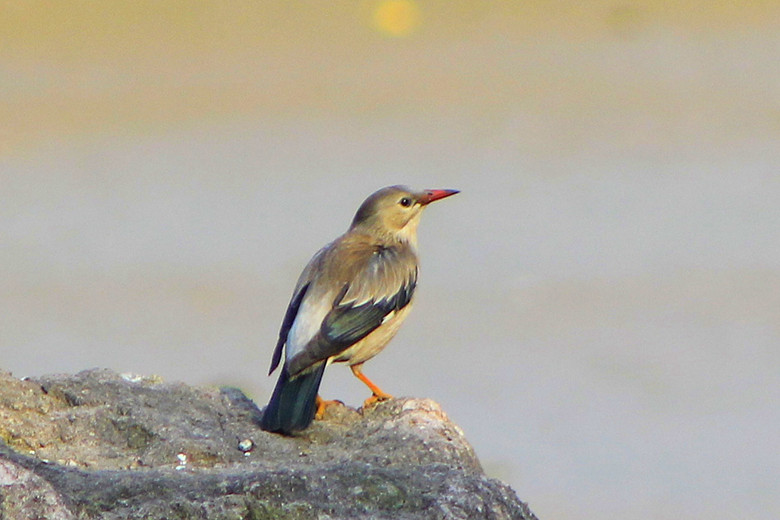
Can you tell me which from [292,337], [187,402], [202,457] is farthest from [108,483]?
[292,337]

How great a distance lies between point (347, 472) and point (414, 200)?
12.9 feet

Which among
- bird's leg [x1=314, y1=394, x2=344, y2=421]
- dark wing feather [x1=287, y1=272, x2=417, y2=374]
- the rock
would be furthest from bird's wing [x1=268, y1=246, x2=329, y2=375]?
the rock

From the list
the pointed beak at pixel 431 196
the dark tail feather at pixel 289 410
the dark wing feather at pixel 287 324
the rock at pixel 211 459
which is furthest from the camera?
the pointed beak at pixel 431 196

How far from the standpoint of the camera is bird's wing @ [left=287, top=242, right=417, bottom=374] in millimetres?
6117

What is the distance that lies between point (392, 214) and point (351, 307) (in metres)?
1.19

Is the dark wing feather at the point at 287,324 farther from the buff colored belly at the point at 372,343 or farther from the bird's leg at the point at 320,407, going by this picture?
the bird's leg at the point at 320,407

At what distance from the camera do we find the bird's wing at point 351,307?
20.1 ft

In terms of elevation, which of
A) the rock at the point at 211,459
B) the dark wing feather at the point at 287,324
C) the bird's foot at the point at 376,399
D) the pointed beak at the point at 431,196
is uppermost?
the pointed beak at the point at 431,196

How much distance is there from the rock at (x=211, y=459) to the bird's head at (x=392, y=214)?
1.80 meters

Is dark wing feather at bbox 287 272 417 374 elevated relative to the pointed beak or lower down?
lower down

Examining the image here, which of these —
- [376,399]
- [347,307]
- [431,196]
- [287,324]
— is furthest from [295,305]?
[431,196]

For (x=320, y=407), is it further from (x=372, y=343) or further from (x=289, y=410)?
(x=372, y=343)

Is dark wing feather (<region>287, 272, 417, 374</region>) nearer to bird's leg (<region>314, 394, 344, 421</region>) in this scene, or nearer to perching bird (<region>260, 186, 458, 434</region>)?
perching bird (<region>260, 186, 458, 434</region>)

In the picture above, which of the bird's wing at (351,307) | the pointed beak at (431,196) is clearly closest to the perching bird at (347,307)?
the bird's wing at (351,307)
